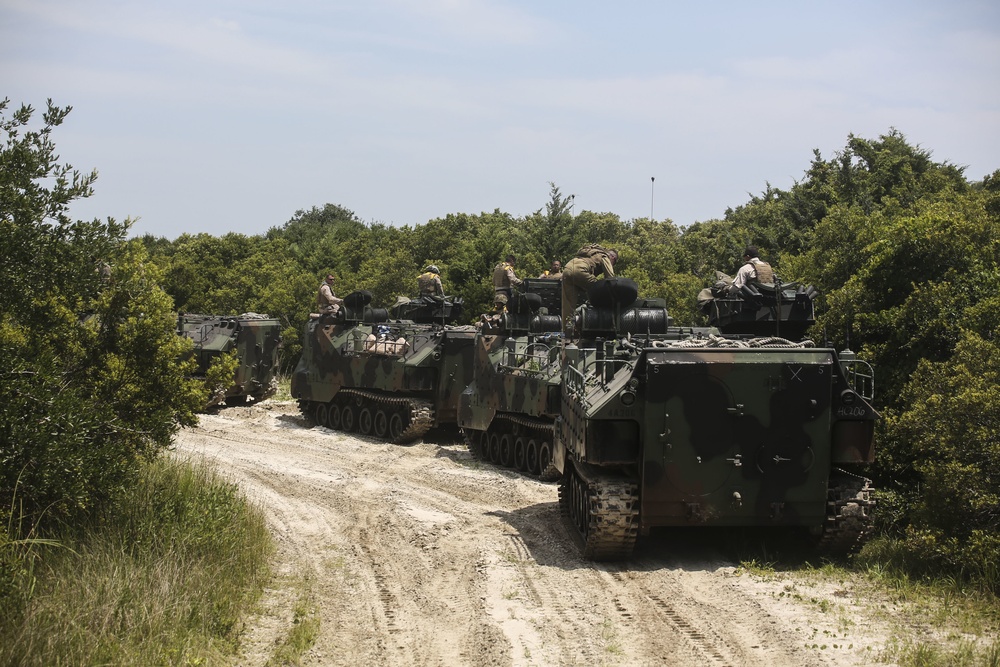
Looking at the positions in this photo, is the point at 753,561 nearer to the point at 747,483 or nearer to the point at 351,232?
the point at 747,483

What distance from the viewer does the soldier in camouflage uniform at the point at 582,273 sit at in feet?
52.6

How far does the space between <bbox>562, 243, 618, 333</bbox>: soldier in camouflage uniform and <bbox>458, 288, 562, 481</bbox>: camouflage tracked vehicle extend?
41.7 inches

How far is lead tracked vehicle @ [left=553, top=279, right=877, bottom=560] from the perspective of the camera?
11.0 metres

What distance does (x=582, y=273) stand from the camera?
1602 cm

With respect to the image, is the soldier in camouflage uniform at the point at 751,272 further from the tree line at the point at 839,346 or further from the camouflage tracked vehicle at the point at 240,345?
the camouflage tracked vehicle at the point at 240,345

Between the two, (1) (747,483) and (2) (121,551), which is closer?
(2) (121,551)

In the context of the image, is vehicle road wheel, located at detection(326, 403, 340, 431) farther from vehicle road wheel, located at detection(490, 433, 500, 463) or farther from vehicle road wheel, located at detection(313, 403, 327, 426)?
vehicle road wheel, located at detection(490, 433, 500, 463)

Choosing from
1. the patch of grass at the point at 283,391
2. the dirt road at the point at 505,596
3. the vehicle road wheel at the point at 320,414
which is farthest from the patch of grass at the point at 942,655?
the patch of grass at the point at 283,391

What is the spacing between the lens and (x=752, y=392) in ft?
35.9

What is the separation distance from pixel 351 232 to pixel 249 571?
49.8 m

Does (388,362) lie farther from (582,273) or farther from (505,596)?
(505,596)

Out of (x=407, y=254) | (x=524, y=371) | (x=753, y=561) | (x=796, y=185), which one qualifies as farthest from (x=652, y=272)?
(x=753, y=561)

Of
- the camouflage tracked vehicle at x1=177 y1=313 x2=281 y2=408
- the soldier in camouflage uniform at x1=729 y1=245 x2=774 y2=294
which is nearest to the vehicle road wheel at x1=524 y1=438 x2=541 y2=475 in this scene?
the soldier in camouflage uniform at x1=729 y1=245 x2=774 y2=294

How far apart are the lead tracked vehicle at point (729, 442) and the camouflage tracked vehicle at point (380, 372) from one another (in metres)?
10.2
